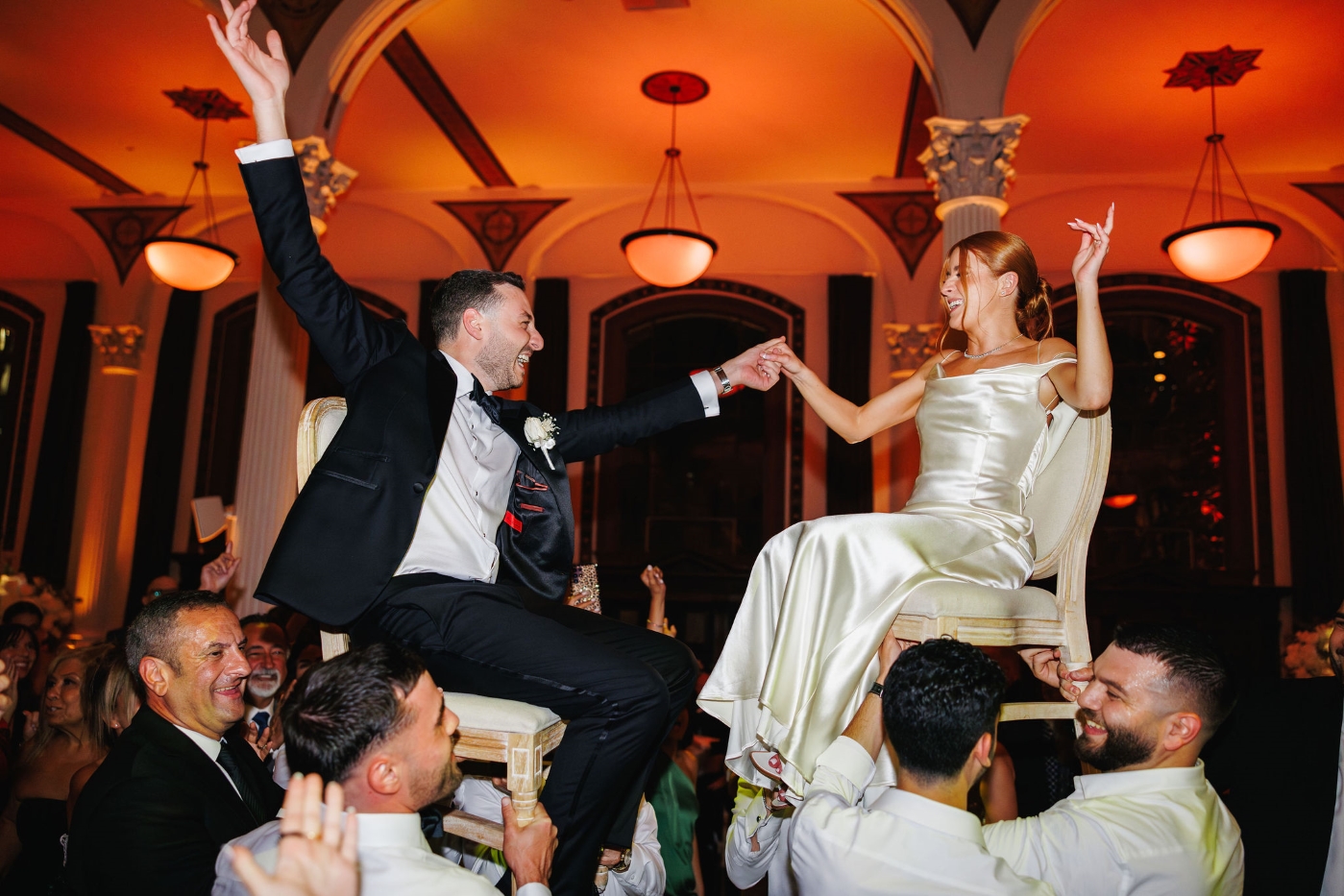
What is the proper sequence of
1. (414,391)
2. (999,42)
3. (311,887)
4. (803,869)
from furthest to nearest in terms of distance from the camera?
(999,42) < (414,391) < (803,869) < (311,887)

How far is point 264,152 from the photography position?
2354mm

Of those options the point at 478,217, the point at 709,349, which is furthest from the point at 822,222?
the point at 478,217

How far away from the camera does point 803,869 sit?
70.5 inches

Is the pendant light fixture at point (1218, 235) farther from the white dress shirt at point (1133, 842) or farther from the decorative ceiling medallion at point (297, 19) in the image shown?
the white dress shirt at point (1133, 842)

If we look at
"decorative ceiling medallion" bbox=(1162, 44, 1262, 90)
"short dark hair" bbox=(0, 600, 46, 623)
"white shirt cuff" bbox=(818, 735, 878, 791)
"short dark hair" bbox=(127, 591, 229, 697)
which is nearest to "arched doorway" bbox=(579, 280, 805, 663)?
"decorative ceiling medallion" bbox=(1162, 44, 1262, 90)

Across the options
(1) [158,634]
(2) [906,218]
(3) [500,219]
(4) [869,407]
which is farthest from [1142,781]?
(3) [500,219]

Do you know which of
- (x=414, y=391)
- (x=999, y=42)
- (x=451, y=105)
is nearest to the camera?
(x=414, y=391)

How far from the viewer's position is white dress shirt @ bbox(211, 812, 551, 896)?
5.21ft

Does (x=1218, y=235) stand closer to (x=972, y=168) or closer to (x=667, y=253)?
(x=972, y=168)

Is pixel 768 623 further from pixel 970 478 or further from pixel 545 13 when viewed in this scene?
pixel 545 13

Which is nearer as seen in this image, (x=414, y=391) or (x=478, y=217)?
(x=414, y=391)

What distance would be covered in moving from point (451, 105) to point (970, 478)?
713cm

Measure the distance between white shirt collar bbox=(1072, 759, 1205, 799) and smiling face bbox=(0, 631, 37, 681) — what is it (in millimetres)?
4366

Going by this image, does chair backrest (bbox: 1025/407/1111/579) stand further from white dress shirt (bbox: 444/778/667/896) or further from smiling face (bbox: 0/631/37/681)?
smiling face (bbox: 0/631/37/681)
